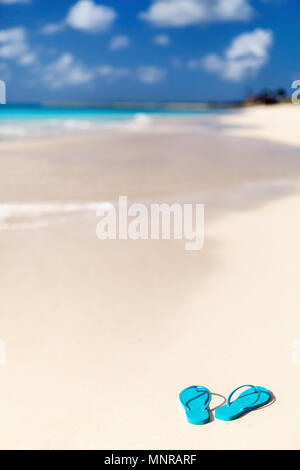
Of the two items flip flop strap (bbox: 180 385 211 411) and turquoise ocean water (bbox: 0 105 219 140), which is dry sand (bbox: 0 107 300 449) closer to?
flip flop strap (bbox: 180 385 211 411)

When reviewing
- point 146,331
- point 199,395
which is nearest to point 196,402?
point 199,395

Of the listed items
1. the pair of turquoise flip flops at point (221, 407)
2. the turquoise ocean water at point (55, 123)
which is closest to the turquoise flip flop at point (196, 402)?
the pair of turquoise flip flops at point (221, 407)

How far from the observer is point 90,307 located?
265cm

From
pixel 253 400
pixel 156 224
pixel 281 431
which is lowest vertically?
pixel 281 431

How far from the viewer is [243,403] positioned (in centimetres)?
184

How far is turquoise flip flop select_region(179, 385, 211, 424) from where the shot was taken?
1772 millimetres

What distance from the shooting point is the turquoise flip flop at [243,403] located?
5.95ft

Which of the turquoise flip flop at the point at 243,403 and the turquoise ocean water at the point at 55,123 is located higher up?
the turquoise ocean water at the point at 55,123

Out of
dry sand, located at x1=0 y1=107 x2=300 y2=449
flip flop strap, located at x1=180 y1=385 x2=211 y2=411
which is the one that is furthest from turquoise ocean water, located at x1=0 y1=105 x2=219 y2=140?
flip flop strap, located at x1=180 y1=385 x2=211 y2=411

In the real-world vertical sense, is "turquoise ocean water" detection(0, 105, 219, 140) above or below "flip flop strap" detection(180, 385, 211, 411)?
above

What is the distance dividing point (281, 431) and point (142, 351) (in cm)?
79

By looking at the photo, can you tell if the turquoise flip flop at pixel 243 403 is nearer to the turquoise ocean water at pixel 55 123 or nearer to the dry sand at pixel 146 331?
the dry sand at pixel 146 331
